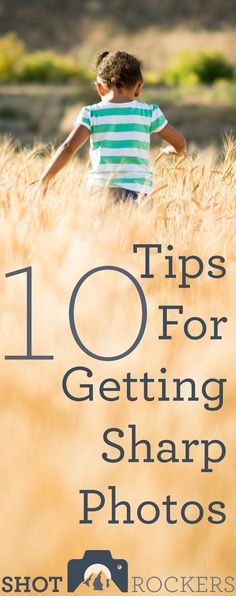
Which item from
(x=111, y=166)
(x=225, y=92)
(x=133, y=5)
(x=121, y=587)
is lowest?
(x=121, y=587)

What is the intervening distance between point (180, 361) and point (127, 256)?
0.33 metres

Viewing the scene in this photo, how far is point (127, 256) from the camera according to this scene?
1371 mm

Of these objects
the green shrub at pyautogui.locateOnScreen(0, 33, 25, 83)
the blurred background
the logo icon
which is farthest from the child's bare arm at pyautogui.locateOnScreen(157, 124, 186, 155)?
the green shrub at pyautogui.locateOnScreen(0, 33, 25, 83)

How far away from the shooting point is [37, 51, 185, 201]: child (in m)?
2.10

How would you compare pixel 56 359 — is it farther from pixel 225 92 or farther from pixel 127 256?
pixel 225 92

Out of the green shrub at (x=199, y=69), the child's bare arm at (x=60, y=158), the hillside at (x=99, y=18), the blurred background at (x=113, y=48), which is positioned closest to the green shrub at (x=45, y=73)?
the blurred background at (x=113, y=48)

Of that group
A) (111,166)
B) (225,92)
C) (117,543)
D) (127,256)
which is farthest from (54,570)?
(225,92)

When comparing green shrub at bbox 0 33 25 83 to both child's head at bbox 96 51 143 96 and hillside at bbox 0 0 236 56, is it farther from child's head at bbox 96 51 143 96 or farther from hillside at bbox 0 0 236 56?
child's head at bbox 96 51 143 96

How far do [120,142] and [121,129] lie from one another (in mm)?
26

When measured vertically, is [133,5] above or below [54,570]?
above

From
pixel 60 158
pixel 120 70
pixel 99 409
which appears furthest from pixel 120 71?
pixel 99 409

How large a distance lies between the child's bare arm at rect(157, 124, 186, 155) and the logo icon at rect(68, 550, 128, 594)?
136 centimetres

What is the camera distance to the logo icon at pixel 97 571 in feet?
2.82

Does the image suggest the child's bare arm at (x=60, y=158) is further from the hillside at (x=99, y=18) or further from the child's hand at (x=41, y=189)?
the hillside at (x=99, y=18)
